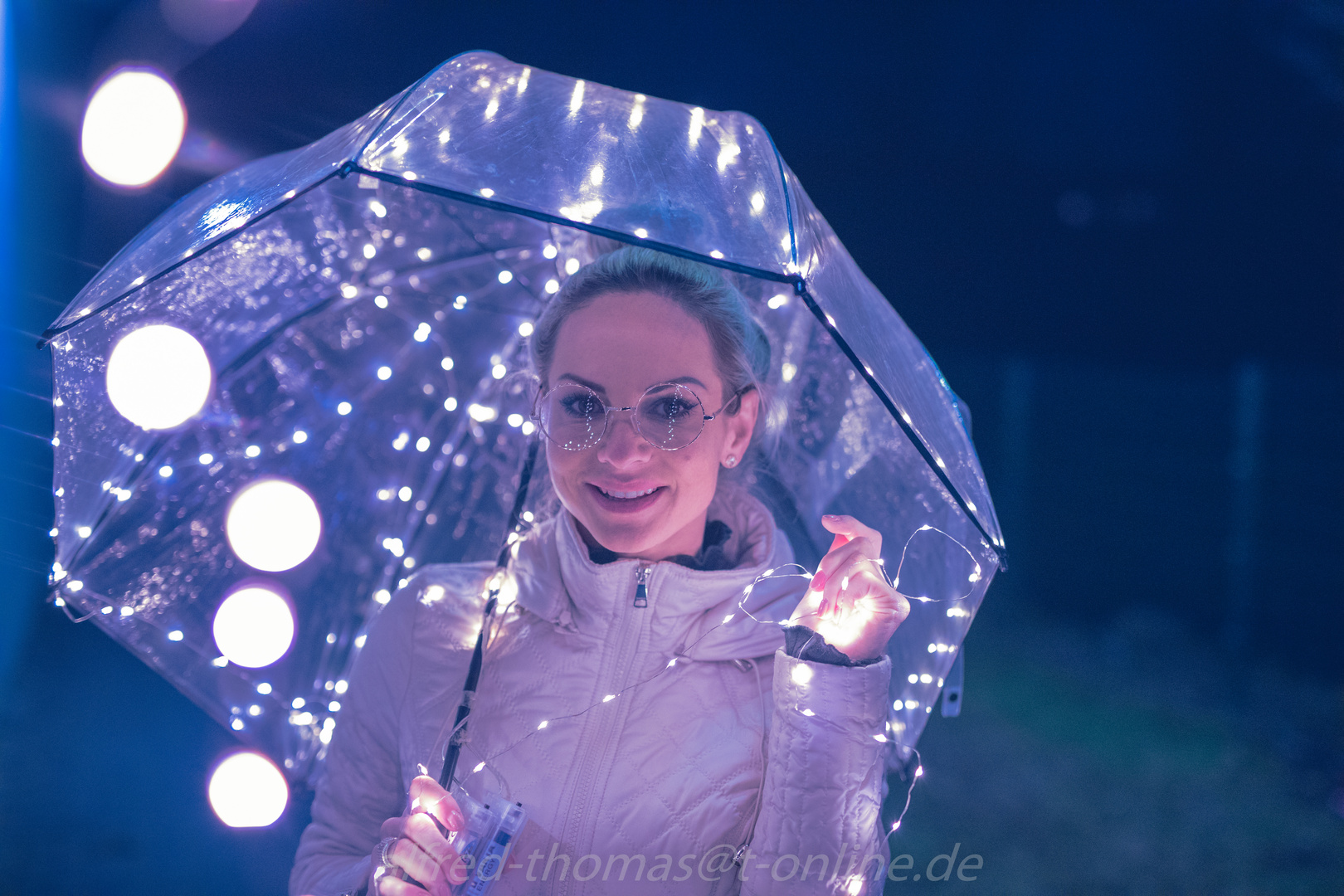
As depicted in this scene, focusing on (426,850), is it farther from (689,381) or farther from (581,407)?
(689,381)

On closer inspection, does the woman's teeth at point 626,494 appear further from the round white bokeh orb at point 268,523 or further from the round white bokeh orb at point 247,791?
the round white bokeh orb at point 247,791

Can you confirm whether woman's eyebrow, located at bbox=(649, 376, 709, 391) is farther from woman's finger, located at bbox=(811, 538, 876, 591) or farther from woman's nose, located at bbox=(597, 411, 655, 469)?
woman's finger, located at bbox=(811, 538, 876, 591)

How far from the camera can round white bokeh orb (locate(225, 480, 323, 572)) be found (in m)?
1.70

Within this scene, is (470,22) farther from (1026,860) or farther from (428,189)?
(1026,860)

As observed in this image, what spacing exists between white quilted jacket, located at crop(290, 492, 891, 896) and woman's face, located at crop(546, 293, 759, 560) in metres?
0.09

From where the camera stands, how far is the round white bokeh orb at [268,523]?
1699mm

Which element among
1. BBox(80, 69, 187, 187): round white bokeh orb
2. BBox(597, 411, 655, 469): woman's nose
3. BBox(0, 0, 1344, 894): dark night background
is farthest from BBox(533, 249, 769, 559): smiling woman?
BBox(80, 69, 187, 187): round white bokeh orb

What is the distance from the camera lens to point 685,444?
1.45 m

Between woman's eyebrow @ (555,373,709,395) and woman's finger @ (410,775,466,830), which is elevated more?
woman's eyebrow @ (555,373,709,395)

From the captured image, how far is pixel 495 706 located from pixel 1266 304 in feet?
19.5

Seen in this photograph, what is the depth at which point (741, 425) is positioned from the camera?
162 cm

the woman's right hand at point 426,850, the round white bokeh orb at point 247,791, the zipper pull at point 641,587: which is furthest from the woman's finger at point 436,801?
the round white bokeh orb at point 247,791

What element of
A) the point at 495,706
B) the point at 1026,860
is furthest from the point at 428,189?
the point at 1026,860

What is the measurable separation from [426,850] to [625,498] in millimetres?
653
